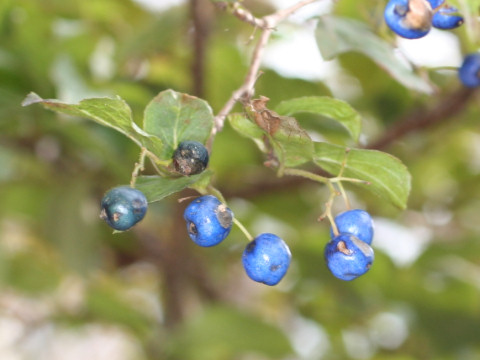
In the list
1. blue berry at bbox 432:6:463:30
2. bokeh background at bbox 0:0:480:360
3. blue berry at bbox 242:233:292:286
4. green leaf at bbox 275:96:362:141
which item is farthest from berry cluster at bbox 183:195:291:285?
bokeh background at bbox 0:0:480:360

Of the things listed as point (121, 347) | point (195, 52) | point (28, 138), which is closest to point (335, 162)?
point (195, 52)

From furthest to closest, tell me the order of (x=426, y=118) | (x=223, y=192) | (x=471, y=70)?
1. (x=223, y=192)
2. (x=426, y=118)
3. (x=471, y=70)

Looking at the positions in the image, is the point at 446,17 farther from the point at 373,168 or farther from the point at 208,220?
the point at 208,220

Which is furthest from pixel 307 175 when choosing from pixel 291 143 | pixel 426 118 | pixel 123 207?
pixel 426 118

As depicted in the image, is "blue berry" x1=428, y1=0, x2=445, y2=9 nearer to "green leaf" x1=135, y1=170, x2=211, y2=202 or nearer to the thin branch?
the thin branch

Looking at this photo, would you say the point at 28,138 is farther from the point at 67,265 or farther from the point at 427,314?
the point at 427,314

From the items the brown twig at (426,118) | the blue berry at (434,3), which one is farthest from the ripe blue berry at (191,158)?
the brown twig at (426,118)
